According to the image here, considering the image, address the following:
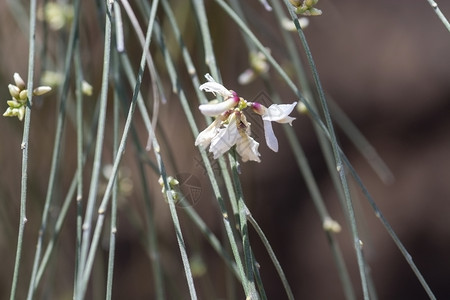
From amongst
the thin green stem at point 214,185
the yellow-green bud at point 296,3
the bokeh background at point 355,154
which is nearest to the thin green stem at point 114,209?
the thin green stem at point 214,185

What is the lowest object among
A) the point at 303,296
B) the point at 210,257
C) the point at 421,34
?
the point at 303,296

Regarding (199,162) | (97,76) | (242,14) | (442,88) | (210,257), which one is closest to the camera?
(199,162)

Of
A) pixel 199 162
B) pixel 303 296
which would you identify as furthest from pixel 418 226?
pixel 199 162

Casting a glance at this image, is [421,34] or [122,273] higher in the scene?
[421,34]

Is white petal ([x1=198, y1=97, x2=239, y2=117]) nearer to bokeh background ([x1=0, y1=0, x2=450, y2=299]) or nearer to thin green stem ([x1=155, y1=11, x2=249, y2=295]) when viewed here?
thin green stem ([x1=155, y1=11, x2=249, y2=295])

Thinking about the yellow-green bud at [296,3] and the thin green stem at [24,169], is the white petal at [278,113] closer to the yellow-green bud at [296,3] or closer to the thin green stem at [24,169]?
the yellow-green bud at [296,3]

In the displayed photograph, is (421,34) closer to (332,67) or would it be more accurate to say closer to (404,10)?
(404,10)

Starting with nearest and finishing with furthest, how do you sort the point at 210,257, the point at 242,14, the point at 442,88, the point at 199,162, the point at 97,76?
1. the point at 199,162
2. the point at 242,14
3. the point at 97,76
4. the point at 442,88
5. the point at 210,257
